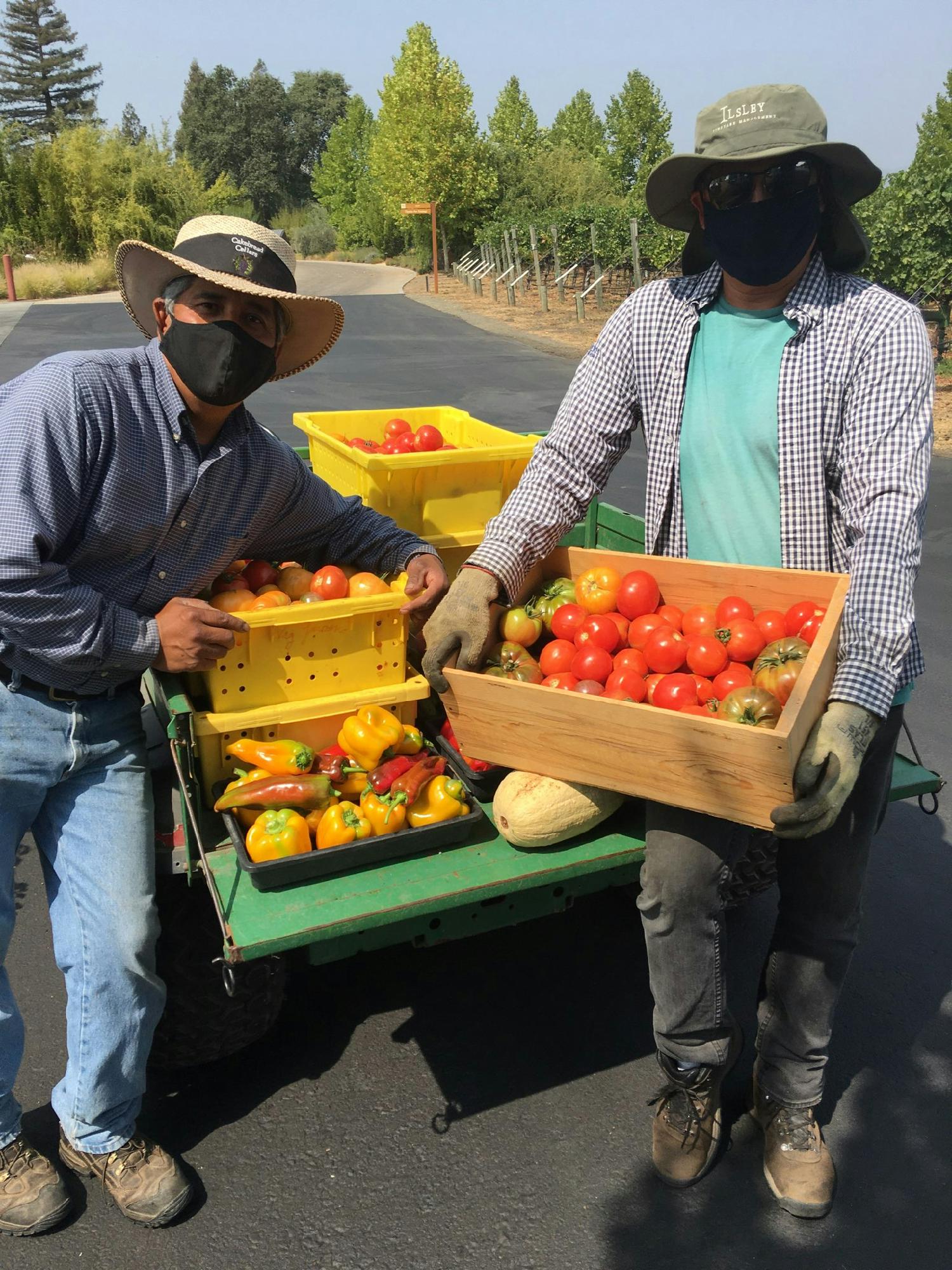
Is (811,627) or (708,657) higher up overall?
(811,627)

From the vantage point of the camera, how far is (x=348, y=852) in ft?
8.69

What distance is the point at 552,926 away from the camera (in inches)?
157

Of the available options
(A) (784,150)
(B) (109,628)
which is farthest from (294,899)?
(A) (784,150)

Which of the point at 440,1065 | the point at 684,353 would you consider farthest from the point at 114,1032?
the point at 684,353

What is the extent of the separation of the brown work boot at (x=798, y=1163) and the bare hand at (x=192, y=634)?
6.67 feet

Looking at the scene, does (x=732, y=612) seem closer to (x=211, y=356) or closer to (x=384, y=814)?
(x=384, y=814)

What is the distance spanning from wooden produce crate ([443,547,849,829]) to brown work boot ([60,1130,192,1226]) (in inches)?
55.0

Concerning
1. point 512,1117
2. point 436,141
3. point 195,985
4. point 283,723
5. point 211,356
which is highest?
point 436,141

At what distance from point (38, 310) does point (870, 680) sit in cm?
3373

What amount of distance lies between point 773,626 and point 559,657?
621mm

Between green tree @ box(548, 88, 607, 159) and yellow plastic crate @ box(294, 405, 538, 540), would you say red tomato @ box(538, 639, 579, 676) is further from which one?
green tree @ box(548, 88, 607, 159)

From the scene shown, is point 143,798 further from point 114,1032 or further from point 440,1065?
point 440,1065

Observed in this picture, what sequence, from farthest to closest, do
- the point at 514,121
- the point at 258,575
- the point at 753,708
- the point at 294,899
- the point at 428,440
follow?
1. the point at 514,121
2. the point at 428,440
3. the point at 258,575
4. the point at 294,899
5. the point at 753,708

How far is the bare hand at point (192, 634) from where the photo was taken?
2.70 m
